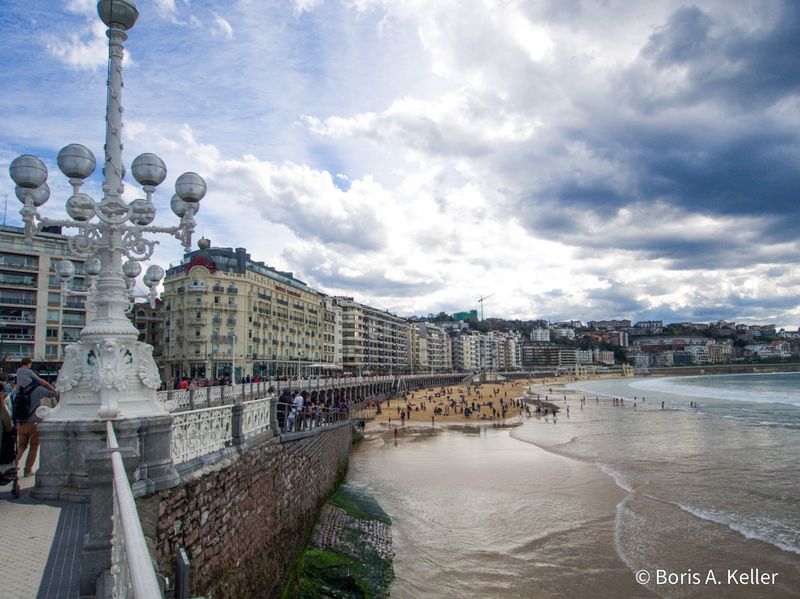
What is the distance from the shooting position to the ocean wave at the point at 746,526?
14.9m

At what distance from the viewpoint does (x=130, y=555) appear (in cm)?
235

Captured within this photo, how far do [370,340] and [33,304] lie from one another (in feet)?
237

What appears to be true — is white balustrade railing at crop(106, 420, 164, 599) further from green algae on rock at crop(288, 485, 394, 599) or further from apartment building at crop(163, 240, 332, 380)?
apartment building at crop(163, 240, 332, 380)

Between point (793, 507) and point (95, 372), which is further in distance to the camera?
point (793, 507)

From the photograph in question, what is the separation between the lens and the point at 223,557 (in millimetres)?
8578

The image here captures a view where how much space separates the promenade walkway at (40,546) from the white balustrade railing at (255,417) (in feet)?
13.3

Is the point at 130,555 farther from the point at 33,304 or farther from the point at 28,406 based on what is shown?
the point at 33,304

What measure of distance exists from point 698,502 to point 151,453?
19.4 metres

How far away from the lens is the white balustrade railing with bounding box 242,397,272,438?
1130cm

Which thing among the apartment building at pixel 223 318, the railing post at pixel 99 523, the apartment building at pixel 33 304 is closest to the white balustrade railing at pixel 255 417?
the railing post at pixel 99 523

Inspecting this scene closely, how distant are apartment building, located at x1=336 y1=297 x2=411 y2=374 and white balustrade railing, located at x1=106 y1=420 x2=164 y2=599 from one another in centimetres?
10182

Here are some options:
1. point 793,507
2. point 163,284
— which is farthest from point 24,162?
point 163,284

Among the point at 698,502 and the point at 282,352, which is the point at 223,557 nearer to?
the point at 698,502

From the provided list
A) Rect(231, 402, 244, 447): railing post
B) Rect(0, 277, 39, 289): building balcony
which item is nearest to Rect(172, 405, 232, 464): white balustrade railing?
Rect(231, 402, 244, 447): railing post
